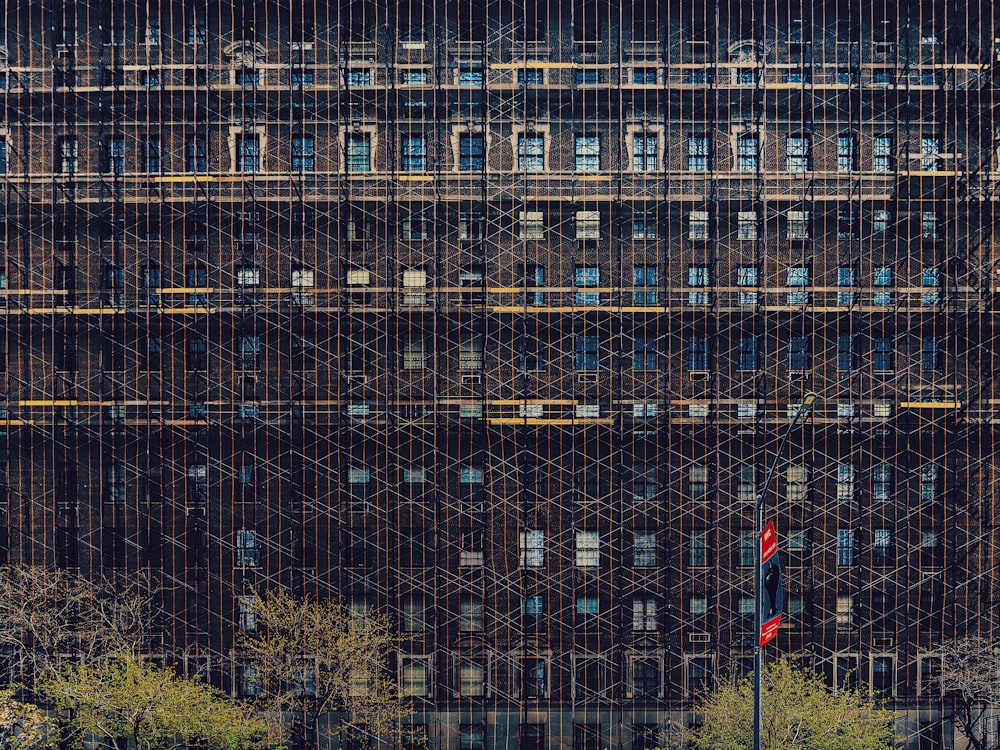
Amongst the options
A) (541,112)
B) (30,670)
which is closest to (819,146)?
(541,112)

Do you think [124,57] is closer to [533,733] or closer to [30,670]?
[30,670]

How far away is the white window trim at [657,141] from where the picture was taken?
90.5 ft

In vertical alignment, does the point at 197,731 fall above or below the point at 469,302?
below

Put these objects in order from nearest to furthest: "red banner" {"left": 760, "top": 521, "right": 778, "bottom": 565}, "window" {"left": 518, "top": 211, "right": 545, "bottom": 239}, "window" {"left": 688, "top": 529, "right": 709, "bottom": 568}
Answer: "red banner" {"left": 760, "top": 521, "right": 778, "bottom": 565} < "window" {"left": 688, "top": 529, "right": 709, "bottom": 568} < "window" {"left": 518, "top": 211, "right": 545, "bottom": 239}

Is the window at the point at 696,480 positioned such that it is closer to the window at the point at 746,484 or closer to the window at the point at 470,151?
the window at the point at 746,484

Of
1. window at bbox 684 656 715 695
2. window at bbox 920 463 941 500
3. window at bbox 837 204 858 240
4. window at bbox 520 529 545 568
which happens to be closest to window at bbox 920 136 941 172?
window at bbox 837 204 858 240

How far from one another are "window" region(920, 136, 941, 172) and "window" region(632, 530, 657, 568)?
56.0 ft

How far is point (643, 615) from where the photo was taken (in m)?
27.5

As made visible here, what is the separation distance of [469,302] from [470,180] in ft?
15.0

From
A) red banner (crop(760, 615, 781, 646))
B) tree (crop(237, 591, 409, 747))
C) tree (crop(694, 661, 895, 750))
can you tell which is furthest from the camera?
tree (crop(237, 591, 409, 747))

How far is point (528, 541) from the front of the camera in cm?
2734

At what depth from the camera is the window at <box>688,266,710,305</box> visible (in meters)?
27.4

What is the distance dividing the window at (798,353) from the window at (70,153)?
27.7 meters

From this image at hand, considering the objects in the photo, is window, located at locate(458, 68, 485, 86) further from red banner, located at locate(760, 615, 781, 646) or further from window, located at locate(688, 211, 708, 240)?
red banner, located at locate(760, 615, 781, 646)
